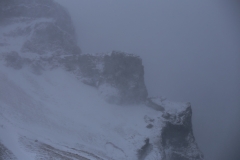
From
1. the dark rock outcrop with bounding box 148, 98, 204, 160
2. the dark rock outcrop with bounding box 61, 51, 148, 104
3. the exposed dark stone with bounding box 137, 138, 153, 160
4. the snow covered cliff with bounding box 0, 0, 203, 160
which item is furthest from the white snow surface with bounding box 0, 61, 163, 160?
the dark rock outcrop with bounding box 148, 98, 204, 160

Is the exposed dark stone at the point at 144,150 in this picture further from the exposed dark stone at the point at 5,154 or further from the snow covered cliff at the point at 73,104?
the exposed dark stone at the point at 5,154

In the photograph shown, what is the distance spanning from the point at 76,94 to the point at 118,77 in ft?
32.8

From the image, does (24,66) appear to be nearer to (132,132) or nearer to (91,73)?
(91,73)

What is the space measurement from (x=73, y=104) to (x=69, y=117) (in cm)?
385

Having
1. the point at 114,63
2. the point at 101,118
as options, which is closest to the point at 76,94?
the point at 101,118

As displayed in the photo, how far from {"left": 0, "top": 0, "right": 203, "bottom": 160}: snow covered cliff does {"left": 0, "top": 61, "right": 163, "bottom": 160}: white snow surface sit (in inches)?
6.1

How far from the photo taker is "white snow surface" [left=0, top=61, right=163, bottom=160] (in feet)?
84.7

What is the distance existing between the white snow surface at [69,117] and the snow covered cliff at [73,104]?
0.15 metres

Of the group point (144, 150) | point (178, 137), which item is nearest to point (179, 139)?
point (178, 137)

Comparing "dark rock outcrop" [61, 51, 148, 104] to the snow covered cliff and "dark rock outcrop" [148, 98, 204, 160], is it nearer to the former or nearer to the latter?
the snow covered cliff

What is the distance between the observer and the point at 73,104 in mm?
35125

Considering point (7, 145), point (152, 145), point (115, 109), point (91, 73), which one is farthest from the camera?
point (91, 73)

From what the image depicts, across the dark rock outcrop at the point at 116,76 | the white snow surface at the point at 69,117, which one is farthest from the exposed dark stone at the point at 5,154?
the dark rock outcrop at the point at 116,76

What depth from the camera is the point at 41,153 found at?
17.8 metres
